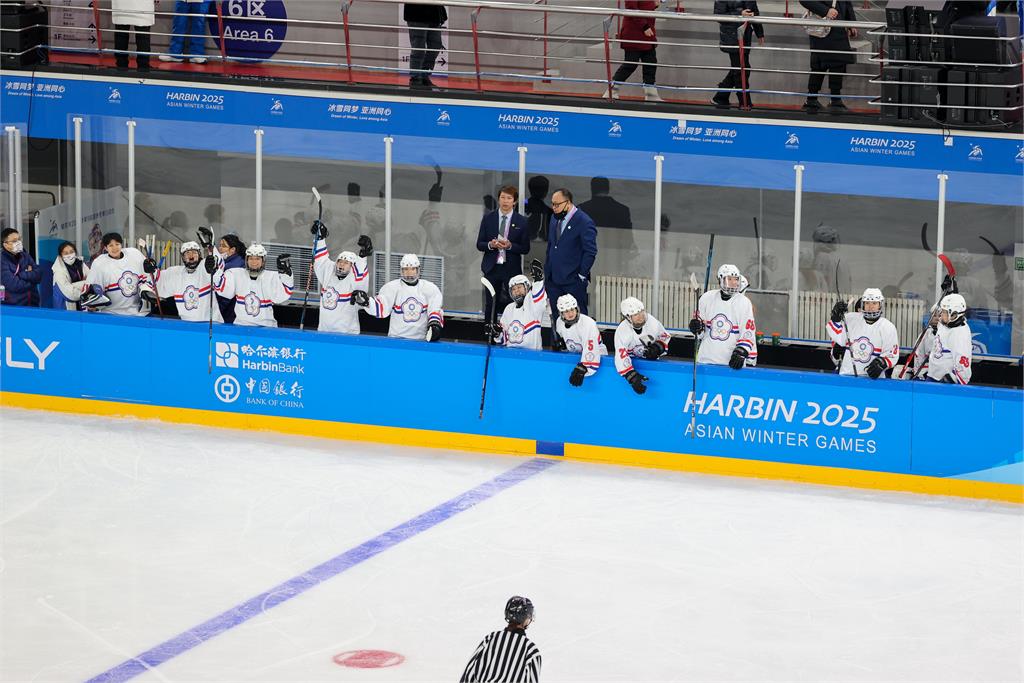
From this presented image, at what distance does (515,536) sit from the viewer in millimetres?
11859

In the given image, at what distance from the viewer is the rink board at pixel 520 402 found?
1282 cm

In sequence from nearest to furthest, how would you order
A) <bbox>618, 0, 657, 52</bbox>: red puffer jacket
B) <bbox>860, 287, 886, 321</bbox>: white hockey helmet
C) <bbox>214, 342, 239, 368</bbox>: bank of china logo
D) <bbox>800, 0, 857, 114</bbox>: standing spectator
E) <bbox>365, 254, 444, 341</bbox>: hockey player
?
<bbox>860, 287, 886, 321</bbox>: white hockey helmet < <bbox>365, 254, 444, 341</bbox>: hockey player < <bbox>214, 342, 239, 368</bbox>: bank of china logo < <bbox>800, 0, 857, 114</bbox>: standing spectator < <bbox>618, 0, 657, 52</bbox>: red puffer jacket

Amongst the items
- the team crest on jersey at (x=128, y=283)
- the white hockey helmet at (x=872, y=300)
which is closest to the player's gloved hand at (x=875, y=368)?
the white hockey helmet at (x=872, y=300)

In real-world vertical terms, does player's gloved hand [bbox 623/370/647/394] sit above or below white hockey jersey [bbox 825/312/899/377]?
below

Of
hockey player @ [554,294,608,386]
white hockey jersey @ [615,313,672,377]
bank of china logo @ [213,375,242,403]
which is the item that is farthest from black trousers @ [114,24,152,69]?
white hockey jersey @ [615,313,672,377]

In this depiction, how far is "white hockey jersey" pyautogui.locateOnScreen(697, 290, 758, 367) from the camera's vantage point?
13.5 m

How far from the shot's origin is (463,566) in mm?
11188

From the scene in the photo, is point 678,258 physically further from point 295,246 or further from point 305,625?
point 305,625

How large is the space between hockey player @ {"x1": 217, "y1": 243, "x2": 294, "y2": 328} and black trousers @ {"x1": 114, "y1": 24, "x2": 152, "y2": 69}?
284 cm

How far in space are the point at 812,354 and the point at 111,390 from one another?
20.4ft

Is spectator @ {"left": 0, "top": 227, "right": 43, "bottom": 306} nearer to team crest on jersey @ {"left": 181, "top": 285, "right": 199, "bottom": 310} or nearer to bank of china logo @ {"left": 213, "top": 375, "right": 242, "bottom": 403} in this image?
team crest on jersey @ {"left": 181, "top": 285, "right": 199, "bottom": 310}

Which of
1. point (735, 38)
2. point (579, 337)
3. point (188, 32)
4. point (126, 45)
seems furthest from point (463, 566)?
point (188, 32)

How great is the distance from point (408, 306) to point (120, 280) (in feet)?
9.13

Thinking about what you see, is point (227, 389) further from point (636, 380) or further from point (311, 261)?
point (636, 380)
